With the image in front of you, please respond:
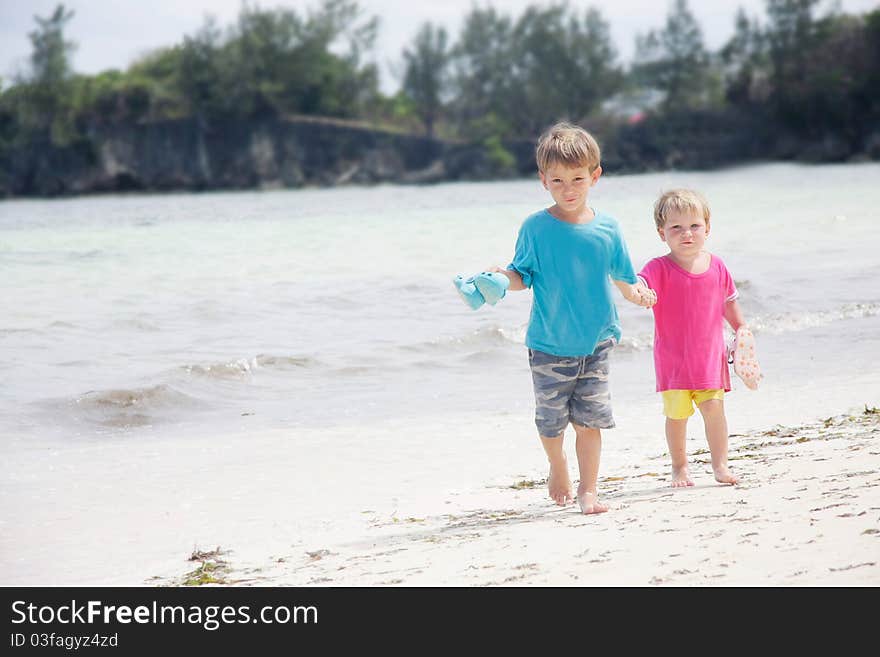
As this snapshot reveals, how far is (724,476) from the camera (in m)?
3.88

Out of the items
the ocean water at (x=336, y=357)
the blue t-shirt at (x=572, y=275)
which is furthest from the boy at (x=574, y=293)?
the ocean water at (x=336, y=357)

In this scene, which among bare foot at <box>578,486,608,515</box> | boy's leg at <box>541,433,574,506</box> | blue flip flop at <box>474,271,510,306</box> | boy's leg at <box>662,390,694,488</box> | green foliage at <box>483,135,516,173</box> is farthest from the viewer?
green foliage at <box>483,135,516,173</box>

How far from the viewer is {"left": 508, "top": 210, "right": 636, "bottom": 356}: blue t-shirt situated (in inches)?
148

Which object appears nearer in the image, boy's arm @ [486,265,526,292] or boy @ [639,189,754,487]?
boy's arm @ [486,265,526,292]

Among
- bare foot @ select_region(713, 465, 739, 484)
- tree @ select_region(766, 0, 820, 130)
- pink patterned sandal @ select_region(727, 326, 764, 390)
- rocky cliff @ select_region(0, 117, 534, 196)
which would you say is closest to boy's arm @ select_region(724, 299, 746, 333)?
pink patterned sandal @ select_region(727, 326, 764, 390)

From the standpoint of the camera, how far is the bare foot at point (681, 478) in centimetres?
401

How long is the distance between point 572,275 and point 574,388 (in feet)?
1.36

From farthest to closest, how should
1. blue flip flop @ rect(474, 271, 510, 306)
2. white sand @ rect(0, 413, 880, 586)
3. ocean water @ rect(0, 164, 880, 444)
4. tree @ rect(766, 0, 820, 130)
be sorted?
tree @ rect(766, 0, 820, 130) → ocean water @ rect(0, 164, 880, 444) → blue flip flop @ rect(474, 271, 510, 306) → white sand @ rect(0, 413, 880, 586)

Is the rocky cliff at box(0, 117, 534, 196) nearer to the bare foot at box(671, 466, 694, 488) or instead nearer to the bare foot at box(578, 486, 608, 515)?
the bare foot at box(671, 466, 694, 488)

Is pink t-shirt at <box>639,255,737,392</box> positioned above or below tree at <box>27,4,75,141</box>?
below

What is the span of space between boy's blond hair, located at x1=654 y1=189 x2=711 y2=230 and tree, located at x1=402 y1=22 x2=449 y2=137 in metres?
70.8

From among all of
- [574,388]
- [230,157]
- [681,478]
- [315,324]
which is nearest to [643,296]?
[574,388]

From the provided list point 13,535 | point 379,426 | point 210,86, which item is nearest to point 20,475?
point 13,535
